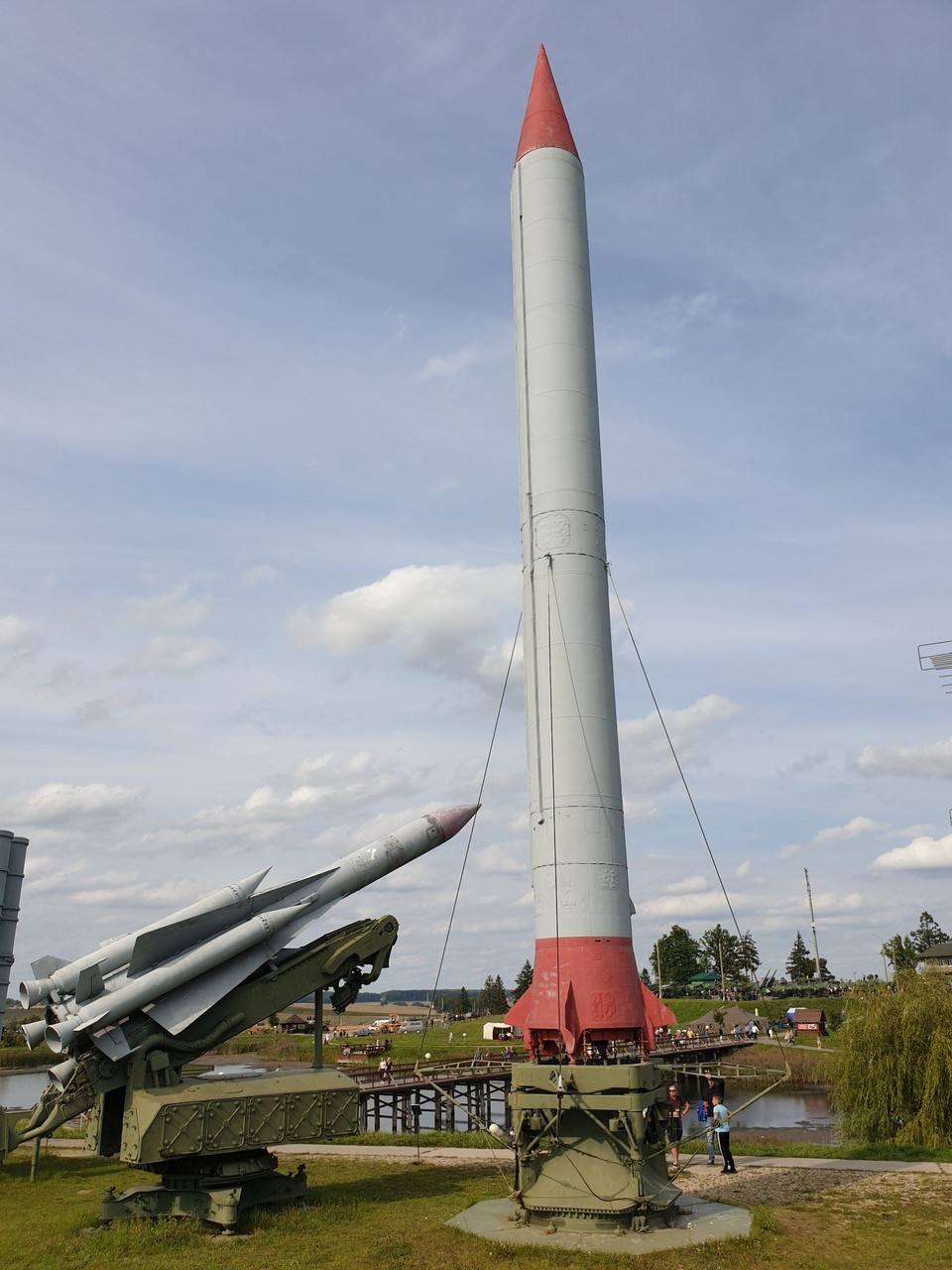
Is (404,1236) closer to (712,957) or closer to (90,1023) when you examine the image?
(90,1023)

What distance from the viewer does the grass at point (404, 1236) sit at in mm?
10039

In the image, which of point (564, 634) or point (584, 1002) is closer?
point (584, 1002)

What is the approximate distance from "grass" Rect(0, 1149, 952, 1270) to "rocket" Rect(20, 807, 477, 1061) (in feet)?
7.17

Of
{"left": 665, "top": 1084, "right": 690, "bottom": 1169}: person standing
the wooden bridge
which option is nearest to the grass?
{"left": 665, "top": 1084, "right": 690, "bottom": 1169}: person standing

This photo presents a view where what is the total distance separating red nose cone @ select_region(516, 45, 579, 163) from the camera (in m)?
14.9

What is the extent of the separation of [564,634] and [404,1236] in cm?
733

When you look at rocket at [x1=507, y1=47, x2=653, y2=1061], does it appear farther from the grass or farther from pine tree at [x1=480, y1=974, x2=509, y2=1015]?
pine tree at [x1=480, y1=974, x2=509, y2=1015]

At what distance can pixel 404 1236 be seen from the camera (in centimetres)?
1117

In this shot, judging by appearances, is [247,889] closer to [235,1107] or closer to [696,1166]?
[235,1107]

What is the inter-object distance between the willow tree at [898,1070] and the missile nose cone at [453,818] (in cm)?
1017

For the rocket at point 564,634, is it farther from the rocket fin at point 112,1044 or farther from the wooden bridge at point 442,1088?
the wooden bridge at point 442,1088

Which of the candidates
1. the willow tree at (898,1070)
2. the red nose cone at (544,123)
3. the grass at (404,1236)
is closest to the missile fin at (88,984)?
the grass at (404,1236)

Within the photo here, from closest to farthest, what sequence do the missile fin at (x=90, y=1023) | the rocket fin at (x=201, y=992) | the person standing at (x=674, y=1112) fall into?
the missile fin at (x=90, y=1023) < the person standing at (x=674, y=1112) < the rocket fin at (x=201, y=992)

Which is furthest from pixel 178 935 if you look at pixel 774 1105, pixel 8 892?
pixel 774 1105
